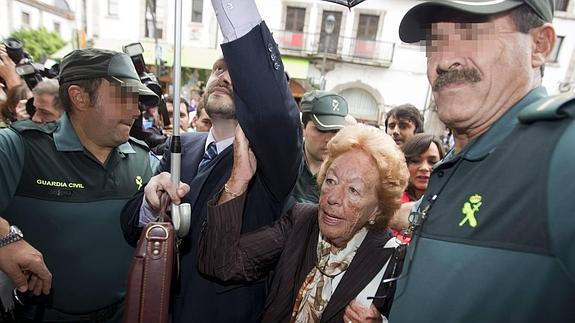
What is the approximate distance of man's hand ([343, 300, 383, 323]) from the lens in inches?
52.3

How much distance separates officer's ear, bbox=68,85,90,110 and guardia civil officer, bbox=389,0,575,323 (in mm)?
1840

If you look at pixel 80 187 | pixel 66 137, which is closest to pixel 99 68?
pixel 66 137

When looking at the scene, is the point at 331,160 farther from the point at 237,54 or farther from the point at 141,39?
the point at 141,39

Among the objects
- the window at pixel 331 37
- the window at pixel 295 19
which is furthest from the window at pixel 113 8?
the window at pixel 331 37

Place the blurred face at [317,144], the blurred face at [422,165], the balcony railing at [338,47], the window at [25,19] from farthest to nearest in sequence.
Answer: the window at [25,19]
the balcony railing at [338,47]
the blurred face at [317,144]
the blurred face at [422,165]

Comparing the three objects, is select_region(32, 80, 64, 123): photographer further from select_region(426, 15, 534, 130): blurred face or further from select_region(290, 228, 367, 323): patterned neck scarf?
select_region(426, 15, 534, 130): blurred face

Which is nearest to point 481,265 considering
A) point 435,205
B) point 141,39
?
point 435,205

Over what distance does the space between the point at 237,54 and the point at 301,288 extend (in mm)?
1057

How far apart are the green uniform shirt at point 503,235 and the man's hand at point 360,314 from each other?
0.91 ft

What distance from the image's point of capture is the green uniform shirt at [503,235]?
0.75m

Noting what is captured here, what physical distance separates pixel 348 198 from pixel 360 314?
52 centimetres

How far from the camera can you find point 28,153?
6.14 ft

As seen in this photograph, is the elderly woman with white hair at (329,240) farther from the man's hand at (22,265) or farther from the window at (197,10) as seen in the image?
the window at (197,10)

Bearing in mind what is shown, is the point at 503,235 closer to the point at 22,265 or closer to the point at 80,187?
the point at 22,265
